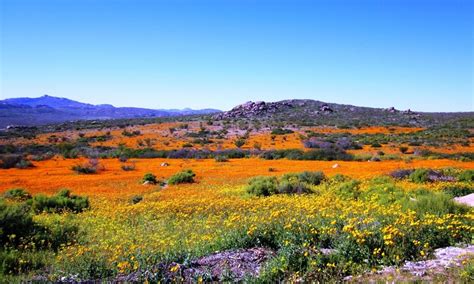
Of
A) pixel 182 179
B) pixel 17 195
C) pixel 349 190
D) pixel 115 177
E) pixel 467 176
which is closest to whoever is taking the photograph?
pixel 349 190

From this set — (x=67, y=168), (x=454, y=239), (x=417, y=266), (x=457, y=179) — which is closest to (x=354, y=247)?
(x=417, y=266)

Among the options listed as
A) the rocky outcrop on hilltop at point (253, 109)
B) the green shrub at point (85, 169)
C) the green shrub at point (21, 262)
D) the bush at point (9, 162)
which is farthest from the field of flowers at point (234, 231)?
the rocky outcrop on hilltop at point (253, 109)

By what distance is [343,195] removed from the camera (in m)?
15.7

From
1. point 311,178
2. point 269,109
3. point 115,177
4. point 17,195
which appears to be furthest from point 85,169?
point 269,109

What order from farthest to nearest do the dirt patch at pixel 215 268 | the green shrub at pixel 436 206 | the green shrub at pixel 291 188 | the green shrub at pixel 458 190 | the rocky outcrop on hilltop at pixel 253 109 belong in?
1. the rocky outcrop on hilltop at pixel 253 109
2. the green shrub at pixel 291 188
3. the green shrub at pixel 458 190
4. the green shrub at pixel 436 206
5. the dirt patch at pixel 215 268

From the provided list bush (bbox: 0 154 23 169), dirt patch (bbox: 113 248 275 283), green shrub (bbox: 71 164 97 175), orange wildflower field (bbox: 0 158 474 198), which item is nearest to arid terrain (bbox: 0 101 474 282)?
dirt patch (bbox: 113 248 275 283)

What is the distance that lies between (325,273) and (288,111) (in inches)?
4495

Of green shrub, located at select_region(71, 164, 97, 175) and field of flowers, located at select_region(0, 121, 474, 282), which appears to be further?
green shrub, located at select_region(71, 164, 97, 175)

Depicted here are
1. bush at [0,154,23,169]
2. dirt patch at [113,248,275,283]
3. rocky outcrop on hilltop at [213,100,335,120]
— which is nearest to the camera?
dirt patch at [113,248,275,283]

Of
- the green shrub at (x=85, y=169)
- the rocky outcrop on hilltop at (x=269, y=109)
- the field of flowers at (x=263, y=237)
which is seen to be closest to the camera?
the field of flowers at (x=263, y=237)

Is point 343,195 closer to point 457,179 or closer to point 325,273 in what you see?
point 457,179

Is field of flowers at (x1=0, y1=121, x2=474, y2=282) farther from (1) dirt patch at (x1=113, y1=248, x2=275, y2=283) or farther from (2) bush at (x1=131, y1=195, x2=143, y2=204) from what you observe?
(2) bush at (x1=131, y1=195, x2=143, y2=204)

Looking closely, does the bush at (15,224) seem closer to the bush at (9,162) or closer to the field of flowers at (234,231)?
the field of flowers at (234,231)

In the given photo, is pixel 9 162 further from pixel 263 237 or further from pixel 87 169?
pixel 263 237
